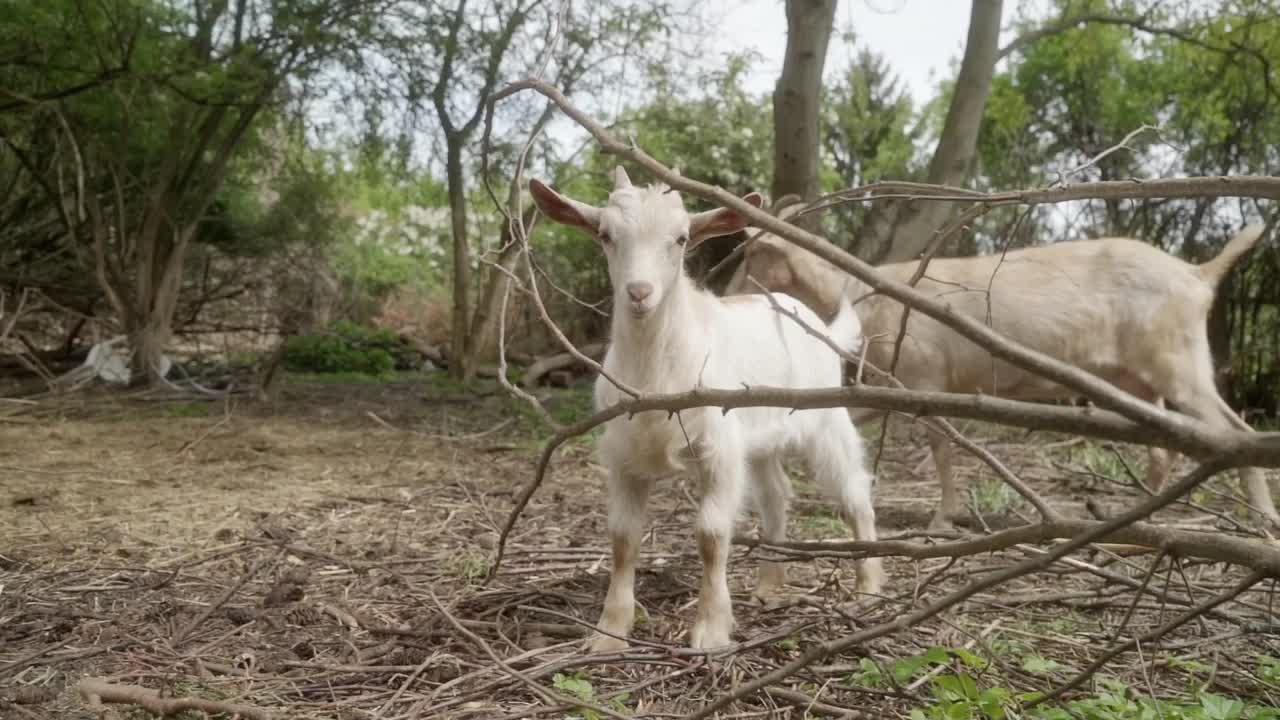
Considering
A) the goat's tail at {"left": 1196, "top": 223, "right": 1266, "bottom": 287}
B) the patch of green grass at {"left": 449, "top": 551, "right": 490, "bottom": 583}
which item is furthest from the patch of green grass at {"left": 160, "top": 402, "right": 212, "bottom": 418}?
the goat's tail at {"left": 1196, "top": 223, "right": 1266, "bottom": 287}

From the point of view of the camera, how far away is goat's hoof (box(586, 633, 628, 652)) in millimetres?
2754

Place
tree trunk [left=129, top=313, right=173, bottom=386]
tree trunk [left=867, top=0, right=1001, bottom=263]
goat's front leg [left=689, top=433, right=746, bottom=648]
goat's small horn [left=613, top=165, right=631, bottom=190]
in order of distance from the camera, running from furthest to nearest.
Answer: tree trunk [left=129, top=313, right=173, bottom=386], tree trunk [left=867, top=0, right=1001, bottom=263], goat's small horn [left=613, top=165, right=631, bottom=190], goat's front leg [left=689, top=433, right=746, bottom=648]

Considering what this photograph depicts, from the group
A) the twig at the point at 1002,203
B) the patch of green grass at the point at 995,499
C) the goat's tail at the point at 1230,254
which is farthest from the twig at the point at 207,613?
Answer: the goat's tail at the point at 1230,254

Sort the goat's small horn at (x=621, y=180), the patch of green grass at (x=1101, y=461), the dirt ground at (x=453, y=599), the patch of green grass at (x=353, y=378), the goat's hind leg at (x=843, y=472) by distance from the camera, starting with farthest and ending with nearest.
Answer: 1. the patch of green grass at (x=353, y=378)
2. the patch of green grass at (x=1101, y=461)
3. the goat's hind leg at (x=843, y=472)
4. the goat's small horn at (x=621, y=180)
5. the dirt ground at (x=453, y=599)

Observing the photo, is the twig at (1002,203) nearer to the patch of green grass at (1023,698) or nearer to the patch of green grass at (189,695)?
the patch of green grass at (1023,698)

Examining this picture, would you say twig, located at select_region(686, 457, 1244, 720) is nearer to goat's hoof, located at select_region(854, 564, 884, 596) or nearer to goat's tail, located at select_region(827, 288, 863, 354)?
goat's hoof, located at select_region(854, 564, 884, 596)

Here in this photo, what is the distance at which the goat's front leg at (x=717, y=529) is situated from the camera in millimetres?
2822

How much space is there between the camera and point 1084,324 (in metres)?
5.26

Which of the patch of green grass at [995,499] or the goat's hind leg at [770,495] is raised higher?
the goat's hind leg at [770,495]

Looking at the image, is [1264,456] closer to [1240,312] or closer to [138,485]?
[138,485]

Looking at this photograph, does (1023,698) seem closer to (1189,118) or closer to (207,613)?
(207,613)

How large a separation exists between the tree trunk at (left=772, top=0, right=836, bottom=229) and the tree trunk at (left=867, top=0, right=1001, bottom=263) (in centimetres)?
75

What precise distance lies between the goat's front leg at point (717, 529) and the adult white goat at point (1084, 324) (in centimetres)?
227

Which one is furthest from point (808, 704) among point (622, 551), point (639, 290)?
point (639, 290)
